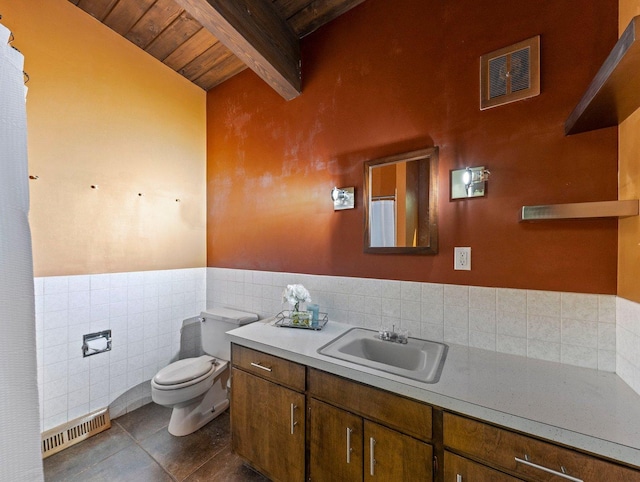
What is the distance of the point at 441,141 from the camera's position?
1.44m

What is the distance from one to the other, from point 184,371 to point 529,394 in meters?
2.03

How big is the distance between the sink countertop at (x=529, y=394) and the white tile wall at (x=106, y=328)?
1.48m

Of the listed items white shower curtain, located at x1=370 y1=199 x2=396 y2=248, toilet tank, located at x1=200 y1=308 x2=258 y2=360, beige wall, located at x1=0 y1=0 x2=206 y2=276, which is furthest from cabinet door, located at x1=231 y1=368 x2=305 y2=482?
beige wall, located at x1=0 y1=0 x2=206 y2=276

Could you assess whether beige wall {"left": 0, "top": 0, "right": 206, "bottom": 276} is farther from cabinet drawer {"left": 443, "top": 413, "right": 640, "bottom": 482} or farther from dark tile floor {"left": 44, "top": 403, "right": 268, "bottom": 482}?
cabinet drawer {"left": 443, "top": 413, "right": 640, "bottom": 482}

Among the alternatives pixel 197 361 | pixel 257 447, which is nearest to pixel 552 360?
pixel 257 447

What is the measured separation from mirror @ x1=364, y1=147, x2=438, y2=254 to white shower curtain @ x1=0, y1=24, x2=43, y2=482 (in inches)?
57.6

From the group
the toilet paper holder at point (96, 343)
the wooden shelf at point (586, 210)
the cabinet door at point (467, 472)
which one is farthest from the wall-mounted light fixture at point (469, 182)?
the toilet paper holder at point (96, 343)

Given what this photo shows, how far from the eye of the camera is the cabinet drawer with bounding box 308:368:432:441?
38.0 inches

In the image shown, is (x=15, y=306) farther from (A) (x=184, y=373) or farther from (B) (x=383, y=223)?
(A) (x=184, y=373)

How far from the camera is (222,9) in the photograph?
4.64 ft

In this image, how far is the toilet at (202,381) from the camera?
1749mm

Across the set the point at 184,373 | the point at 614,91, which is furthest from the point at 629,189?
the point at 184,373

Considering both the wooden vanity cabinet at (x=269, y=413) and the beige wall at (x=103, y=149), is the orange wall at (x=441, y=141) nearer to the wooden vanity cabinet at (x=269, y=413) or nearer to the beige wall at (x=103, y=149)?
the beige wall at (x=103, y=149)

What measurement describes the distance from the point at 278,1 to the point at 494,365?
2.47 m
